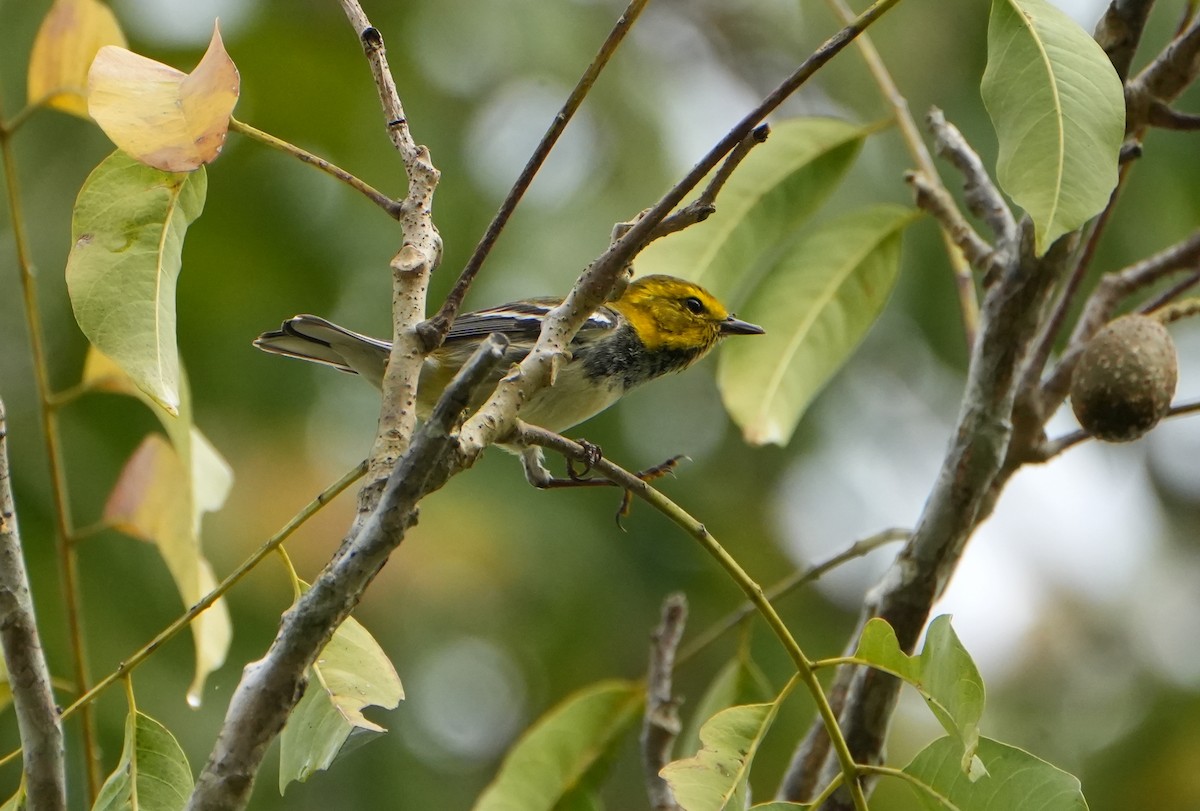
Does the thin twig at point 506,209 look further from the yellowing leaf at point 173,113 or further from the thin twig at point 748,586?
the yellowing leaf at point 173,113

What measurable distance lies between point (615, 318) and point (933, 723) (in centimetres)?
287

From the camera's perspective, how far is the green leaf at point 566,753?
100 inches

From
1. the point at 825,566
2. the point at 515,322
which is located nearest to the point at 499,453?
the point at 515,322

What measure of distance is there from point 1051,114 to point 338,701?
1100 millimetres

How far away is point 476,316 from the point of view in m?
3.71

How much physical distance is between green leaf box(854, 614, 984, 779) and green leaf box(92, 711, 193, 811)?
84 cm

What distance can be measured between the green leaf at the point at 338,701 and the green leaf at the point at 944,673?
0.59 m

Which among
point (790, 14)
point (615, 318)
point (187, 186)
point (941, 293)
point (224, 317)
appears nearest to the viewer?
point (187, 186)

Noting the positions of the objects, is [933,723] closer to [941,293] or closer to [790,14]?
[941,293]

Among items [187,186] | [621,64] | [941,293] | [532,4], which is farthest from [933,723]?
[187,186]

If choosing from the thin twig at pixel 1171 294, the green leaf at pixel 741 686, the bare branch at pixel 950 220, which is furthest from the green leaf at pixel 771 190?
the green leaf at pixel 741 686

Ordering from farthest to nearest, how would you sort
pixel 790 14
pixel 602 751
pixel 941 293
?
pixel 790 14, pixel 941 293, pixel 602 751

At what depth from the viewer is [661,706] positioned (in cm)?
246

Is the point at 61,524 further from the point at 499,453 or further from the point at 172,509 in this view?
the point at 499,453
